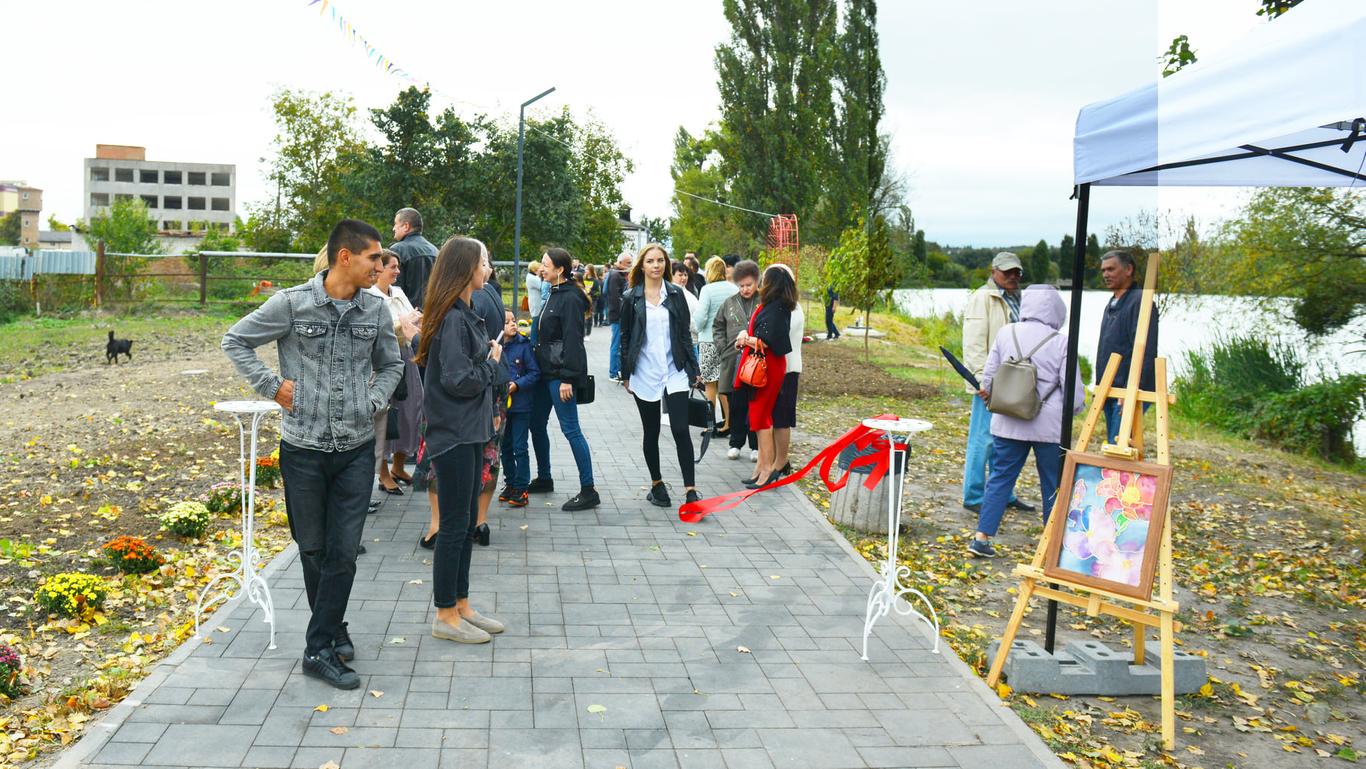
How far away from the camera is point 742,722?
439cm

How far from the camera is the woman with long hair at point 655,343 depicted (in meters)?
8.02

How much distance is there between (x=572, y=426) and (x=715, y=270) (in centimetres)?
401

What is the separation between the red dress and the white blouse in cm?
96

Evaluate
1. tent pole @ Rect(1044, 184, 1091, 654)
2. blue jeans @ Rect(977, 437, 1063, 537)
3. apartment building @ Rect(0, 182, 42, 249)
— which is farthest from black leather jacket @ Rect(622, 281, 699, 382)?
apartment building @ Rect(0, 182, 42, 249)

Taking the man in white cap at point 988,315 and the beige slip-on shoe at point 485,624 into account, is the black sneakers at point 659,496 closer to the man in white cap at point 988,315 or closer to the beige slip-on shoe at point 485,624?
the man in white cap at point 988,315

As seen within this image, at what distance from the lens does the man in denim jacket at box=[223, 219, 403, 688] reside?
14.7 feet

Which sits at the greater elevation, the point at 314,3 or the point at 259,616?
the point at 314,3

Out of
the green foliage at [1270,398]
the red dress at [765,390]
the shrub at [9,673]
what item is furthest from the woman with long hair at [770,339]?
the green foliage at [1270,398]

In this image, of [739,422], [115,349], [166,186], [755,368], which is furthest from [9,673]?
[166,186]

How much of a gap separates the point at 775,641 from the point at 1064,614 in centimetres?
203

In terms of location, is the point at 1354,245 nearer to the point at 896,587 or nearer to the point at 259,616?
the point at 896,587

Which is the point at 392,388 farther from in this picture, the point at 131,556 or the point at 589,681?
the point at 131,556

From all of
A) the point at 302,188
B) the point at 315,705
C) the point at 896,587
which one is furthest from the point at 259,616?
the point at 302,188

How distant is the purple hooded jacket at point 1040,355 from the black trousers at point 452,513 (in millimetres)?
3828
